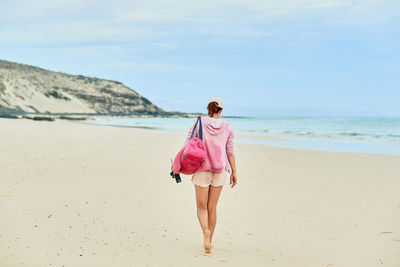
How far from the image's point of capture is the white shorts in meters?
4.88

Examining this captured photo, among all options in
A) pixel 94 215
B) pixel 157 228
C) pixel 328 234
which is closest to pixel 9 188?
pixel 94 215

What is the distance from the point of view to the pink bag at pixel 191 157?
185 inches

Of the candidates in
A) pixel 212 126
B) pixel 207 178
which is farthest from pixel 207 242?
pixel 212 126

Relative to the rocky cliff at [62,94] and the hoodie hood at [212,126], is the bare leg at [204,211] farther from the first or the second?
the rocky cliff at [62,94]

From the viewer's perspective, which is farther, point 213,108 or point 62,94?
point 62,94

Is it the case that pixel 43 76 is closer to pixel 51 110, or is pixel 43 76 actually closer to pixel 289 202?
pixel 51 110

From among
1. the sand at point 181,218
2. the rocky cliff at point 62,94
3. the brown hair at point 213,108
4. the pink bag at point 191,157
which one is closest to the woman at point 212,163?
the brown hair at point 213,108

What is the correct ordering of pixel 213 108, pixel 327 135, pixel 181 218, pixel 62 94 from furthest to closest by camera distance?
pixel 62 94 < pixel 327 135 < pixel 181 218 < pixel 213 108

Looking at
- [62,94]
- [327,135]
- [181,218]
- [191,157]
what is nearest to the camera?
[191,157]

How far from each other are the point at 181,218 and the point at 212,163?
6.61 ft

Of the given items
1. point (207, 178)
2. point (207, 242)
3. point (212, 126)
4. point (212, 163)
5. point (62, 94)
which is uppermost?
point (62, 94)

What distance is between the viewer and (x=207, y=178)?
193 inches

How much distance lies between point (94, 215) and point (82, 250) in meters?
1.55

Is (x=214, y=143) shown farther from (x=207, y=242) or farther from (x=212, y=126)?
(x=207, y=242)
